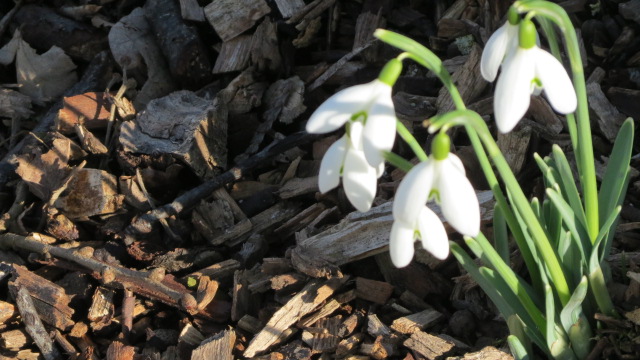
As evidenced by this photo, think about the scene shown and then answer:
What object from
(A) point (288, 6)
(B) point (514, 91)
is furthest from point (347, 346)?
(A) point (288, 6)

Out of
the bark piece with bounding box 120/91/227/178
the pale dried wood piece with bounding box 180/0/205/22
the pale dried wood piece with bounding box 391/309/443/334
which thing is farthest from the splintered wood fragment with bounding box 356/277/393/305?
the pale dried wood piece with bounding box 180/0/205/22

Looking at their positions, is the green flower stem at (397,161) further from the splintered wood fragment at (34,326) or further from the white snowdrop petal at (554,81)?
the splintered wood fragment at (34,326)

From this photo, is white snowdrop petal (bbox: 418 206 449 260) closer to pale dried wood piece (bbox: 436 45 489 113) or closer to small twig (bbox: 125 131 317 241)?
pale dried wood piece (bbox: 436 45 489 113)

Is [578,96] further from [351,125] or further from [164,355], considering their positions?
[164,355]

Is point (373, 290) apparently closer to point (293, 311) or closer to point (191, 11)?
point (293, 311)

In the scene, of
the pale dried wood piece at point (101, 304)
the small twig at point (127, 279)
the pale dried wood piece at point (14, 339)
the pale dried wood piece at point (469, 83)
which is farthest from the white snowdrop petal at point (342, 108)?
the pale dried wood piece at point (14, 339)

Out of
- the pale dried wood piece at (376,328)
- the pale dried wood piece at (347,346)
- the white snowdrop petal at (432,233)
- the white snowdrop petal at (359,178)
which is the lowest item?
the pale dried wood piece at (347,346)
